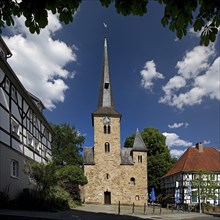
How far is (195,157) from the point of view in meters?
50.8

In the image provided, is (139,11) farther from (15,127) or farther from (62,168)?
(62,168)

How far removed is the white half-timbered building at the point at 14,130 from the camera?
20.3 metres

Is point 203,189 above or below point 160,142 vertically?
below

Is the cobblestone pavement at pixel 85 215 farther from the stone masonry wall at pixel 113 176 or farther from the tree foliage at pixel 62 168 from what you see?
the stone masonry wall at pixel 113 176

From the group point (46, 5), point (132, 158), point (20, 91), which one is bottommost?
point (132, 158)

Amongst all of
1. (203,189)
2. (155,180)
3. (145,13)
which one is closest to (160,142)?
(155,180)

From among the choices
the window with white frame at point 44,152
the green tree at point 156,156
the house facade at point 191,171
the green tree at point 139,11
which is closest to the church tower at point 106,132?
the house facade at point 191,171

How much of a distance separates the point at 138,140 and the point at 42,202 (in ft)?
94.6

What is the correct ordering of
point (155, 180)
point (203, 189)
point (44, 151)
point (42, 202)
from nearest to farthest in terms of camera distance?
point (42, 202) < point (44, 151) < point (203, 189) < point (155, 180)

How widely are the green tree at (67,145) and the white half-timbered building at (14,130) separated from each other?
20.8 meters

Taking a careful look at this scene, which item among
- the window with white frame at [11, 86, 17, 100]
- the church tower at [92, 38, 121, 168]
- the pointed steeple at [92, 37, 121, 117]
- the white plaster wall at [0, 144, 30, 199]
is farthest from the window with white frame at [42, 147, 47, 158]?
the pointed steeple at [92, 37, 121, 117]

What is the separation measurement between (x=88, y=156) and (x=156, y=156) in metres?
14.0

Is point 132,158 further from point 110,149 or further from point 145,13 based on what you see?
point 145,13

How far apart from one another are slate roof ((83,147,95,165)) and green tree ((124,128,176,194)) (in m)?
12.3
